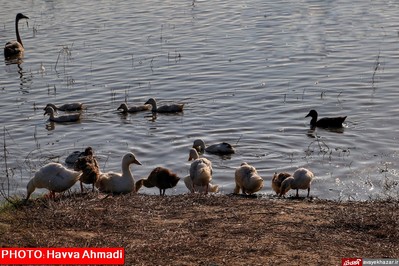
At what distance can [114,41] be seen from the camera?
3033 cm

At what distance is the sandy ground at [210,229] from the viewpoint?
31.7 feet

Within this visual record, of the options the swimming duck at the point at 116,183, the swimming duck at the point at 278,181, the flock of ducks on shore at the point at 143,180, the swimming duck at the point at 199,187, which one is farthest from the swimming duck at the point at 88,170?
the swimming duck at the point at 278,181

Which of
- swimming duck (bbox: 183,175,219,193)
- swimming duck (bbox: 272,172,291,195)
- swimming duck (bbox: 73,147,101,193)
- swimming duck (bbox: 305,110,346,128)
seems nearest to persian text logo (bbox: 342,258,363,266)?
swimming duck (bbox: 272,172,291,195)

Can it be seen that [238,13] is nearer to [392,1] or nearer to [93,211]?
[392,1]

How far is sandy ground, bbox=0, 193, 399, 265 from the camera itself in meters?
9.65

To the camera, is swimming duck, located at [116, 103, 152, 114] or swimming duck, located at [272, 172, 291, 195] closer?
swimming duck, located at [272, 172, 291, 195]

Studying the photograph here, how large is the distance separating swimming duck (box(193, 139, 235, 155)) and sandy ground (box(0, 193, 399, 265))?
5.34 meters

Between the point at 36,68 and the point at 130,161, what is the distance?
1397 cm

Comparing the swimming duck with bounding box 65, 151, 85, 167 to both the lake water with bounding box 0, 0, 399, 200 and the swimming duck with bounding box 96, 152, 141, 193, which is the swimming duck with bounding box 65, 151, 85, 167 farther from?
the swimming duck with bounding box 96, 152, 141, 193

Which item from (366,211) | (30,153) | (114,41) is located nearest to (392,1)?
(114,41)

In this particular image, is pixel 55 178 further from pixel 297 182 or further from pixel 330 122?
pixel 330 122

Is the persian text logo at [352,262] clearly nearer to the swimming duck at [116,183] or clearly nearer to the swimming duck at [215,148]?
the swimming duck at [116,183]

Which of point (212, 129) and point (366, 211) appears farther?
point (212, 129)

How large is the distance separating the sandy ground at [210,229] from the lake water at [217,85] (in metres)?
3.24
